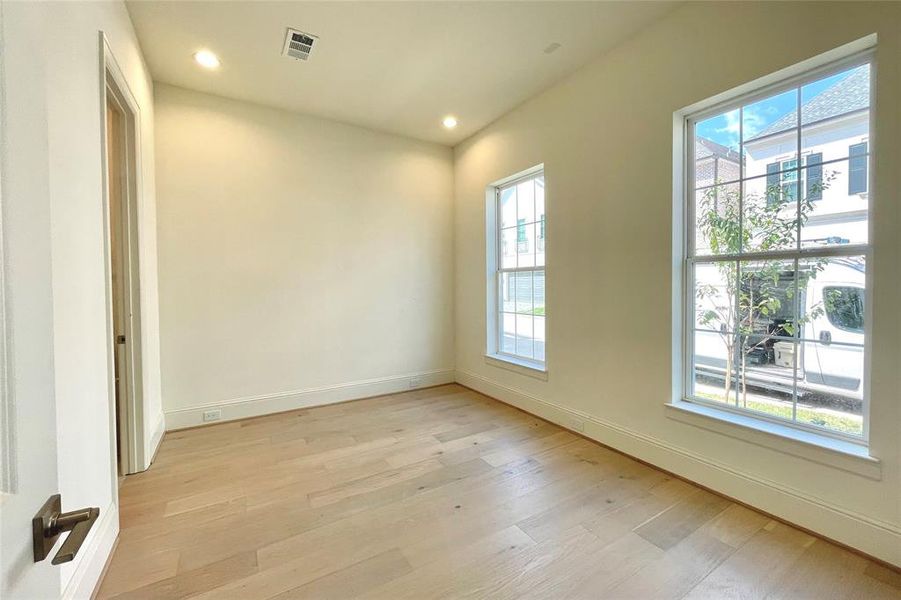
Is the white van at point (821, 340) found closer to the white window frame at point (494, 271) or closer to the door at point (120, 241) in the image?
the white window frame at point (494, 271)

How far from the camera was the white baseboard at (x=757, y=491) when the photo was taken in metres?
1.65

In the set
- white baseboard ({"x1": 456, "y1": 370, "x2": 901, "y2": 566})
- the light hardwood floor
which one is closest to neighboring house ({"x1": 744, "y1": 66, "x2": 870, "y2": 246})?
white baseboard ({"x1": 456, "y1": 370, "x2": 901, "y2": 566})

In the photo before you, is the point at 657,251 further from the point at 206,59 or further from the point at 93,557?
the point at 206,59

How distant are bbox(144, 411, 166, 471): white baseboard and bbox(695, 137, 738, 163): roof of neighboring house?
4192mm

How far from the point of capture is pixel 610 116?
271 cm

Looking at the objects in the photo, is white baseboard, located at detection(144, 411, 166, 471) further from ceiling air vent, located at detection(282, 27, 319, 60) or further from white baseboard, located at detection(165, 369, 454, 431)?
ceiling air vent, located at detection(282, 27, 319, 60)

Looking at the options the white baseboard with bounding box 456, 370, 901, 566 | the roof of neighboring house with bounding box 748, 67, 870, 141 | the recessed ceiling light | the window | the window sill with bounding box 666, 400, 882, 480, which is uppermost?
the recessed ceiling light

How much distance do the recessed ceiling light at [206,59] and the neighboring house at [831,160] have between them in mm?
3778

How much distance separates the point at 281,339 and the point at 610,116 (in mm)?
3474

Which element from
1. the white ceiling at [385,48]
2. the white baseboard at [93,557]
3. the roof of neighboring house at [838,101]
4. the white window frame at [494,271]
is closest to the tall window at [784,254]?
the roof of neighboring house at [838,101]

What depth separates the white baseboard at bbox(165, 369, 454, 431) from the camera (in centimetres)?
320

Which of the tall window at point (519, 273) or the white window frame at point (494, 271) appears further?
the white window frame at point (494, 271)

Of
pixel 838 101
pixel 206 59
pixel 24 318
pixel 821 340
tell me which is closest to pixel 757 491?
pixel 821 340

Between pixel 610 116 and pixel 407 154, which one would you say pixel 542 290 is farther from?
pixel 407 154
